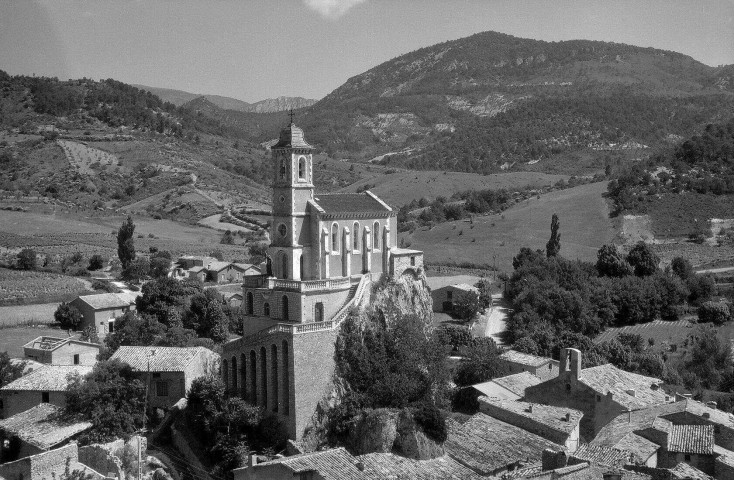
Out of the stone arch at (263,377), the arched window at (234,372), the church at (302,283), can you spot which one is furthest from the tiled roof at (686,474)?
the arched window at (234,372)

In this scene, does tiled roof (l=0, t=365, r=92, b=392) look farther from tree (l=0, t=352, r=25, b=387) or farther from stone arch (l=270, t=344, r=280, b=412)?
stone arch (l=270, t=344, r=280, b=412)

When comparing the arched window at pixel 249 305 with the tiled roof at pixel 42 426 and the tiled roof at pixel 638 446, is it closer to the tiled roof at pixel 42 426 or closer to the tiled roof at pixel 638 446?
the tiled roof at pixel 42 426

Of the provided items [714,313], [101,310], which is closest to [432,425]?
→ [101,310]

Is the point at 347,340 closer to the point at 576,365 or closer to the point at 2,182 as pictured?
the point at 576,365

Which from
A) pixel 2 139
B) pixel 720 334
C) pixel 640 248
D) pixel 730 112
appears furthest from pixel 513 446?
pixel 730 112

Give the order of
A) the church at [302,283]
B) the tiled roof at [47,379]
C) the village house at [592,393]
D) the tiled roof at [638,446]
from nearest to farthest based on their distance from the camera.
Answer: the tiled roof at [638,446] < the church at [302,283] < the village house at [592,393] < the tiled roof at [47,379]

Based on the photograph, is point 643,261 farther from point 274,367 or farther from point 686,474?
point 686,474
